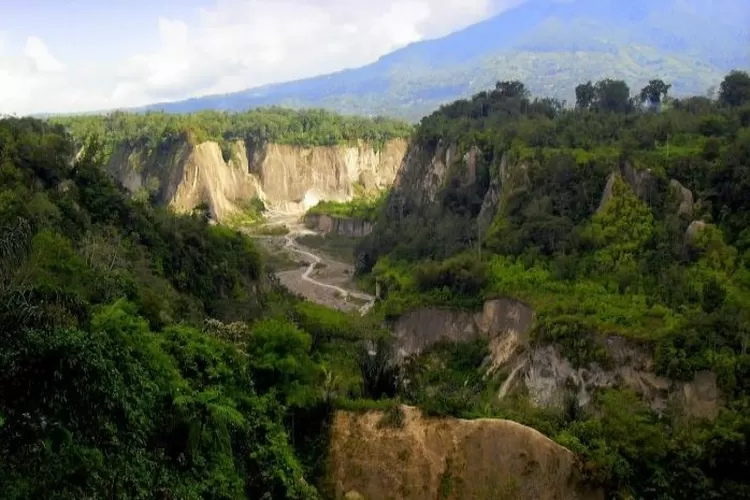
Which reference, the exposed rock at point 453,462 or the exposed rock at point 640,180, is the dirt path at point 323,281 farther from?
the exposed rock at point 453,462

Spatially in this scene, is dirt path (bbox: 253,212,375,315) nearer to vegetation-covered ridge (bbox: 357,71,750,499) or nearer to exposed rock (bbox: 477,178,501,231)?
vegetation-covered ridge (bbox: 357,71,750,499)

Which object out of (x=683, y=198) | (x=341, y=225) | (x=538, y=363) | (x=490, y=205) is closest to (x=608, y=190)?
(x=683, y=198)

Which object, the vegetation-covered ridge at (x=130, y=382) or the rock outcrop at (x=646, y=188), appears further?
the rock outcrop at (x=646, y=188)

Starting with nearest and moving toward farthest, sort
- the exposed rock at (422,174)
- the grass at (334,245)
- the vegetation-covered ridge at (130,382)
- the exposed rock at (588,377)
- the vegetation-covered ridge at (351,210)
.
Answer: the vegetation-covered ridge at (130,382), the exposed rock at (588,377), the exposed rock at (422,174), the grass at (334,245), the vegetation-covered ridge at (351,210)

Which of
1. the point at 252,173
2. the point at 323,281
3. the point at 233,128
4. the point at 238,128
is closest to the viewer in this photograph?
the point at 323,281

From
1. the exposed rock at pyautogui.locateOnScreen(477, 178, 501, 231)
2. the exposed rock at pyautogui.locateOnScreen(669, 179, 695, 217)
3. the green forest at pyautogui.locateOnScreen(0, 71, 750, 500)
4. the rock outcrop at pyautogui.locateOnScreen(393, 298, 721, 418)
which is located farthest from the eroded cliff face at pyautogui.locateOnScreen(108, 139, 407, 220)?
the exposed rock at pyautogui.locateOnScreen(669, 179, 695, 217)

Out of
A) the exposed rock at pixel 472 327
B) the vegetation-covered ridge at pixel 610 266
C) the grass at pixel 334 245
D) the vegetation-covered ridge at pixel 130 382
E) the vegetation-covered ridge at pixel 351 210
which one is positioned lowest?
the grass at pixel 334 245

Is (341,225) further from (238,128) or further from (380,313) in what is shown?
(380,313)

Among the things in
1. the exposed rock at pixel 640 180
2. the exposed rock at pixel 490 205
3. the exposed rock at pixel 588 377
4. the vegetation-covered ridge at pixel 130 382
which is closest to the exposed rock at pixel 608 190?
the exposed rock at pixel 640 180
